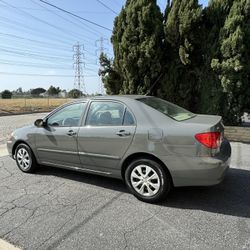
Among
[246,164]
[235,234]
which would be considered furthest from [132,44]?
[235,234]

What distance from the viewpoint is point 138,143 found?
3.96m

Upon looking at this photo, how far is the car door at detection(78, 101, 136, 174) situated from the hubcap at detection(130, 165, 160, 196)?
336 millimetres

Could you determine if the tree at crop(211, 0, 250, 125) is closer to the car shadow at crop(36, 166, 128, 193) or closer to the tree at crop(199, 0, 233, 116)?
the tree at crop(199, 0, 233, 116)

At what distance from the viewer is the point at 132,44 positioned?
910cm

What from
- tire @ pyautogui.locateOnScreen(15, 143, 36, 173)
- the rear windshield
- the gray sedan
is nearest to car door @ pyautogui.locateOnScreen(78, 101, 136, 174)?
the gray sedan

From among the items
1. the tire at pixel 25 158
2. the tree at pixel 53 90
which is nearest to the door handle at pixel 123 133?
the tire at pixel 25 158

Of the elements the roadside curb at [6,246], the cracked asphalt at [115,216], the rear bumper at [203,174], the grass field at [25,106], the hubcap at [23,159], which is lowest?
the grass field at [25,106]

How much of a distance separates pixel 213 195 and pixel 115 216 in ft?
5.06

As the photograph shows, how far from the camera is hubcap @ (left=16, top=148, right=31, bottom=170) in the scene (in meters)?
5.47

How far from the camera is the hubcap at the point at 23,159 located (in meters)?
5.47

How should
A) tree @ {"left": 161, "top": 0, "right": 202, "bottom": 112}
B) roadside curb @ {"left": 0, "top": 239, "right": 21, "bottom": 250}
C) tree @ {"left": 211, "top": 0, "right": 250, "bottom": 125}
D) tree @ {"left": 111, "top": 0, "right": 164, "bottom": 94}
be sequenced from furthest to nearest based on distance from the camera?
tree @ {"left": 111, "top": 0, "right": 164, "bottom": 94} < tree @ {"left": 161, "top": 0, "right": 202, "bottom": 112} < tree @ {"left": 211, "top": 0, "right": 250, "bottom": 125} < roadside curb @ {"left": 0, "top": 239, "right": 21, "bottom": 250}

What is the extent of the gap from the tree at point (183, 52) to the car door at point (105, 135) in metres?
4.76

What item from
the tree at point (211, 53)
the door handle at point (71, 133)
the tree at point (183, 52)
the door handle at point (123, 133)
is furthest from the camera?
the tree at point (183, 52)

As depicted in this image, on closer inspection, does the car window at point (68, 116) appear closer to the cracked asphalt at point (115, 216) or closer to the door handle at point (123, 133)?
the door handle at point (123, 133)
